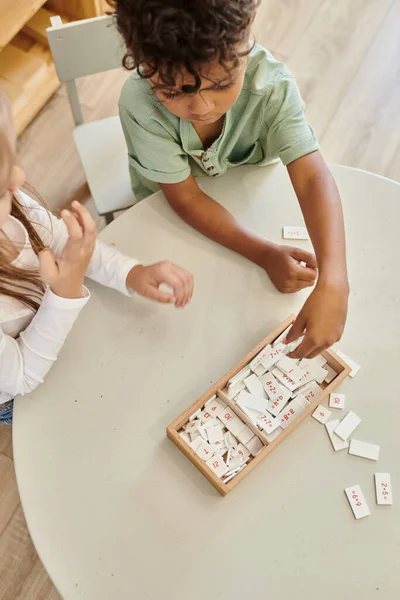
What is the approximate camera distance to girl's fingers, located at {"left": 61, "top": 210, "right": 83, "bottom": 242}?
678 millimetres

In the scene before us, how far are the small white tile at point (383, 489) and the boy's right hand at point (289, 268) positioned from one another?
0.33 meters

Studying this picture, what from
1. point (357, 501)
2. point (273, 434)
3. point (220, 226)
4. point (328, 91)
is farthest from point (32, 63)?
point (357, 501)

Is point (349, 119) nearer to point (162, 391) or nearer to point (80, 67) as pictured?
point (80, 67)

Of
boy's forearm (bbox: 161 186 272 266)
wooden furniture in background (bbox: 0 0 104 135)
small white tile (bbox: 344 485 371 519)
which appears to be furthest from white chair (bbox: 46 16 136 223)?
small white tile (bbox: 344 485 371 519)

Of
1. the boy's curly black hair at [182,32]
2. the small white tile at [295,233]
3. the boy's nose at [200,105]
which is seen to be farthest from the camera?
the small white tile at [295,233]

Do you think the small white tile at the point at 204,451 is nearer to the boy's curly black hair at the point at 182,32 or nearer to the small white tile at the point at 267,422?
the small white tile at the point at 267,422

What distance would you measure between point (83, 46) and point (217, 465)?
0.92 meters

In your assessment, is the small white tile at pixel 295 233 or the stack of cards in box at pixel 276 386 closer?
the stack of cards in box at pixel 276 386

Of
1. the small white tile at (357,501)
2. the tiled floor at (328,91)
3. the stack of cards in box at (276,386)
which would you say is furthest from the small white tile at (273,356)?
the tiled floor at (328,91)

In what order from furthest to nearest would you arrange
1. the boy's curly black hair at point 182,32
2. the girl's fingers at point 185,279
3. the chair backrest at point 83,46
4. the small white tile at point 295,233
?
1. the chair backrest at point 83,46
2. the small white tile at point 295,233
3. the girl's fingers at point 185,279
4. the boy's curly black hair at point 182,32

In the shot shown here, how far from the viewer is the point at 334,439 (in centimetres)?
79

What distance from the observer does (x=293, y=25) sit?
2074mm

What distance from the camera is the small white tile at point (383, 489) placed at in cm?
76

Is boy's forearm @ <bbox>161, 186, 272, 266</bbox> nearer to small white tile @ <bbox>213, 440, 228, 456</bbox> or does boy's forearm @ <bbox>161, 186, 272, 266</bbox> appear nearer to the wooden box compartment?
the wooden box compartment
